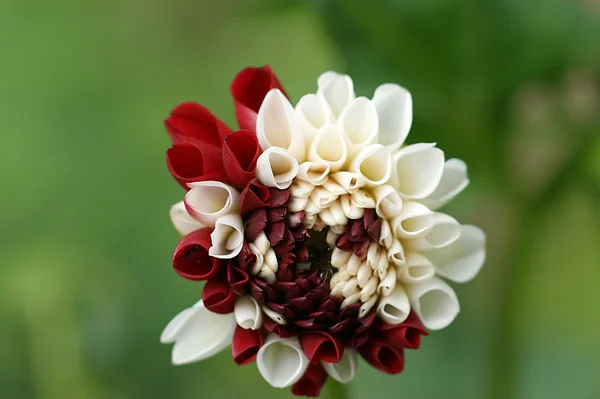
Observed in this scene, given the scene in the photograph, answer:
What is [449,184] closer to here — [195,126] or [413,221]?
[413,221]

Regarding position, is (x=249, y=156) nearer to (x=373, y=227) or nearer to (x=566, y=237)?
(x=373, y=227)

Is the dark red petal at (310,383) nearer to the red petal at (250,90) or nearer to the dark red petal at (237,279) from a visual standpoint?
the dark red petal at (237,279)

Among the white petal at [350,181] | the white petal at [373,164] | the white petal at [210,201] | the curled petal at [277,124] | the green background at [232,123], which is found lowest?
the green background at [232,123]

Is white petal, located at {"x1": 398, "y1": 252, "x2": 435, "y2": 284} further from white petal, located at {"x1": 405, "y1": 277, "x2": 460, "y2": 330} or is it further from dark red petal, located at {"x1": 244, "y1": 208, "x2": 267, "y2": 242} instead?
dark red petal, located at {"x1": 244, "y1": 208, "x2": 267, "y2": 242}

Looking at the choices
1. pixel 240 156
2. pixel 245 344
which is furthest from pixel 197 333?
pixel 240 156

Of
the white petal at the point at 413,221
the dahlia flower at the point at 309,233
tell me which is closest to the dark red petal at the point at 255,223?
the dahlia flower at the point at 309,233
